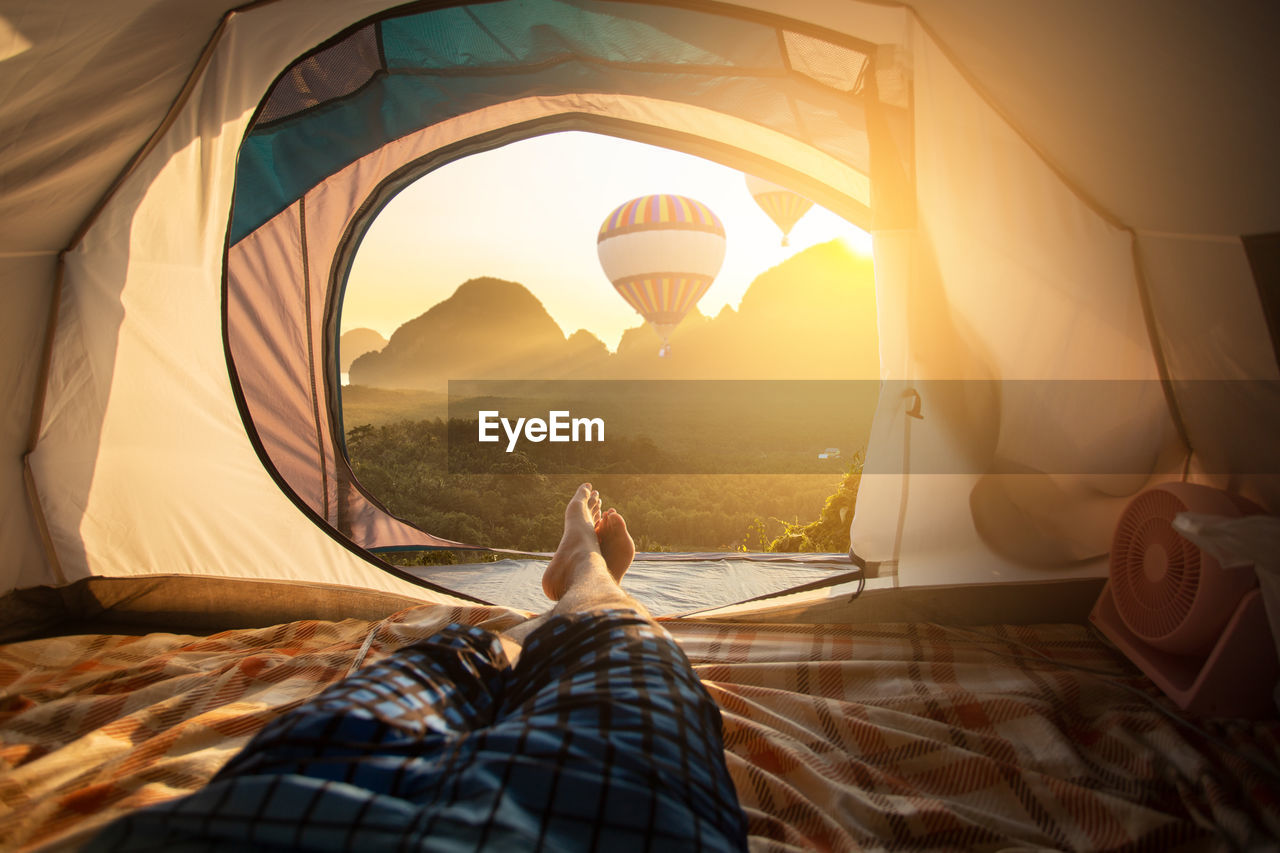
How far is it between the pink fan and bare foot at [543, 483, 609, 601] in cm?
95

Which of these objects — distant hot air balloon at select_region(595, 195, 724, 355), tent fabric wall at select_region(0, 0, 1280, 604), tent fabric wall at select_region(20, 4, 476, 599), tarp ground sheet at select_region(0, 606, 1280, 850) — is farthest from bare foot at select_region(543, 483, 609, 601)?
distant hot air balloon at select_region(595, 195, 724, 355)

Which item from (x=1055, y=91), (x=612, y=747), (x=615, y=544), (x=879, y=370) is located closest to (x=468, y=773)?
(x=612, y=747)

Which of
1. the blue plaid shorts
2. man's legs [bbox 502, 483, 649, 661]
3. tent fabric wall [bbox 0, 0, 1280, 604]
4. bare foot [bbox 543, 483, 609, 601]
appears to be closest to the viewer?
the blue plaid shorts

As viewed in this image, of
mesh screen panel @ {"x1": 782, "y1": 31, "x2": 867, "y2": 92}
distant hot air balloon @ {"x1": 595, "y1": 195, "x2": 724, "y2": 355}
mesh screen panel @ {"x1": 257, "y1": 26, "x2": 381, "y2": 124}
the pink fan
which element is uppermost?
distant hot air balloon @ {"x1": 595, "y1": 195, "x2": 724, "y2": 355}

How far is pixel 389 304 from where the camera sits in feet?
29.6

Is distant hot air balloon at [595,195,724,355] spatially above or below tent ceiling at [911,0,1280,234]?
above

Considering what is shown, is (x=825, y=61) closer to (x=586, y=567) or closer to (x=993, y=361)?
(x=993, y=361)

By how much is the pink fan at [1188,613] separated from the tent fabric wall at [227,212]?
187 mm

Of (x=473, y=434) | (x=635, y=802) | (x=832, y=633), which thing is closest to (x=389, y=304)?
(x=473, y=434)

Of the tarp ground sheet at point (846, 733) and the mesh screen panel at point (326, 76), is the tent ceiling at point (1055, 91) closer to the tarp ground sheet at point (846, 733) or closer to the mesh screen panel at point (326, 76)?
the mesh screen panel at point (326, 76)

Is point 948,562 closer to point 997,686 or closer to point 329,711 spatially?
point 997,686

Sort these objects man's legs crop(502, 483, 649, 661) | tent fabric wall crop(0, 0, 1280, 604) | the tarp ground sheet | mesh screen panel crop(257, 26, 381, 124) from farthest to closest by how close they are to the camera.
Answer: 1. mesh screen panel crop(257, 26, 381, 124)
2. tent fabric wall crop(0, 0, 1280, 604)
3. man's legs crop(502, 483, 649, 661)
4. the tarp ground sheet

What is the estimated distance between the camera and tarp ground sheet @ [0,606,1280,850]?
80 centimetres

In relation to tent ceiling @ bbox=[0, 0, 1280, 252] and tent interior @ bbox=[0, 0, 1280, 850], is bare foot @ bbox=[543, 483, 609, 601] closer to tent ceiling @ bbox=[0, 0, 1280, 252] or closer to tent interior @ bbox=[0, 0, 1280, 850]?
tent interior @ bbox=[0, 0, 1280, 850]
